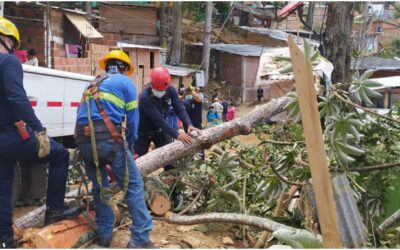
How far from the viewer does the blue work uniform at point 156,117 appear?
17.7ft

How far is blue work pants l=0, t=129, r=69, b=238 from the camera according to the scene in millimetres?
3969

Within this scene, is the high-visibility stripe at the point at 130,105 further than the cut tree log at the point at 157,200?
No

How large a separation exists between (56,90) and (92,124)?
3662mm

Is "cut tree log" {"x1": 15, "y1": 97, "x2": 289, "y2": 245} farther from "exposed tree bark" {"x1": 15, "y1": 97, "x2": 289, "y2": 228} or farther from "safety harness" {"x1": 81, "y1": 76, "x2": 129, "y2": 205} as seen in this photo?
"safety harness" {"x1": 81, "y1": 76, "x2": 129, "y2": 205}

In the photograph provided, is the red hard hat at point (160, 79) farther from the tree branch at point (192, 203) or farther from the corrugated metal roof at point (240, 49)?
the corrugated metal roof at point (240, 49)

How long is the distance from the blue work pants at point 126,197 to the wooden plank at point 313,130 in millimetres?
2040

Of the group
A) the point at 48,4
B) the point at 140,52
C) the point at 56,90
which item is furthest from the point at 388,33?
the point at 56,90

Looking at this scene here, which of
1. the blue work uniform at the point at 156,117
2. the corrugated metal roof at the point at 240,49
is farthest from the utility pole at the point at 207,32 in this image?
the blue work uniform at the point at 156,117

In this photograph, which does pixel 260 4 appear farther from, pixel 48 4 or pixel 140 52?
pixel 48 4

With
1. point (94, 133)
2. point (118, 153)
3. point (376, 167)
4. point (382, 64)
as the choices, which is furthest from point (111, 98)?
point (382, 64)

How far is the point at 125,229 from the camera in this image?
15.3 feet

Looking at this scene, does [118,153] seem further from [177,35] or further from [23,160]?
[177,35]

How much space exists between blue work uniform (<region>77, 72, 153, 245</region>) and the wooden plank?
6.74 feet

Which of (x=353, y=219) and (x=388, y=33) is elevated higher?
(x=388, y=33)
